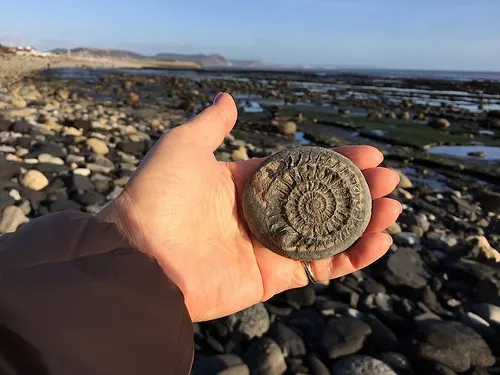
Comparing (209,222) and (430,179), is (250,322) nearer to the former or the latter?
(209,222)

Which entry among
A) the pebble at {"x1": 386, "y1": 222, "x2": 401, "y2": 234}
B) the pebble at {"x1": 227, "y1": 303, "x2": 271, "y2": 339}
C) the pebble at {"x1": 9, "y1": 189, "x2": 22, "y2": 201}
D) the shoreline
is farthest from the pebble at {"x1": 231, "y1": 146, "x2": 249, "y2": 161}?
the shoreline

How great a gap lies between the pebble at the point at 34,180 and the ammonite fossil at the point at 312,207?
4.32 metres

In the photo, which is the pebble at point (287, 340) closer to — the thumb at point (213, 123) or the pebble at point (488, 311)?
the thumb at point (213, 123)

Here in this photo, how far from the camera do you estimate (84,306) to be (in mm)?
1788

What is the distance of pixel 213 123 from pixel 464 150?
1279 centimetres

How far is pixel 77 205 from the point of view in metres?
5.72

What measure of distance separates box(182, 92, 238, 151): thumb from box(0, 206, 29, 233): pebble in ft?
9.85

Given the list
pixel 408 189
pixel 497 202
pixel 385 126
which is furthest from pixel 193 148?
pixel 385 126

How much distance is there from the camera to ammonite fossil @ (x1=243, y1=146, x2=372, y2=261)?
117 inches

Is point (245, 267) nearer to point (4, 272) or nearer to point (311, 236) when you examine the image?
point (311, 236)

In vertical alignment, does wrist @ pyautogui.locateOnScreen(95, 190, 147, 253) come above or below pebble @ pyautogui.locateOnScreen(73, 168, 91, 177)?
above

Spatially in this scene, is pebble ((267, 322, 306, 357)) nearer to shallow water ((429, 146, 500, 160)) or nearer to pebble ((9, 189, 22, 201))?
pebble ((9, 189, 22, 201))

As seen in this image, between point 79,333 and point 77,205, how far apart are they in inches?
172

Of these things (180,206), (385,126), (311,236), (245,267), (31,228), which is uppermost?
(31,228)
